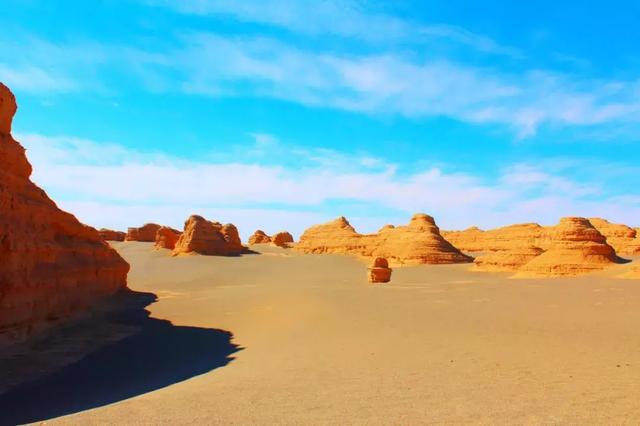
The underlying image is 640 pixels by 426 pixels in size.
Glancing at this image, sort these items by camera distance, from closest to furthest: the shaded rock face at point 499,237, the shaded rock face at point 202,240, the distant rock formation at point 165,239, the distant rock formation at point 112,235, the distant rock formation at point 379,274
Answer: the distant rock formation at point 379,274 → the shaded rock face at point 202,240 → the shaded rock face at point 499,237 → the distant rock formation at point 165,239 → the distant rock formation at point 112,235

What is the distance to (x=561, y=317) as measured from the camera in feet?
41.6

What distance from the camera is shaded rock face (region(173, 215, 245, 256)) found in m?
47.9

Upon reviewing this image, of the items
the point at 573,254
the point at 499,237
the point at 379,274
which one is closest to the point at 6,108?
the point at 379,274

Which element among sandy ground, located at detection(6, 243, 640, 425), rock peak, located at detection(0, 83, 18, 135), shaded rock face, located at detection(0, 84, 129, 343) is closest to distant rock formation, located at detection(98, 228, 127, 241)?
sandy ground, located at detection(6, 243, 640, 425)

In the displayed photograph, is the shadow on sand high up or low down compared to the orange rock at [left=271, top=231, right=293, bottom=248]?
down

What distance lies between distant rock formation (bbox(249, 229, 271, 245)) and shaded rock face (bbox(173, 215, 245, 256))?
22037mm

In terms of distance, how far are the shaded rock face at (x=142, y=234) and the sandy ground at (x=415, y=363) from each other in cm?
5070

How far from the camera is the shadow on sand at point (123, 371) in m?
6.62

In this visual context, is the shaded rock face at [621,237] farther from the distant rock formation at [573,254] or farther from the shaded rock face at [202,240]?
the shaded rock face at [202,240]

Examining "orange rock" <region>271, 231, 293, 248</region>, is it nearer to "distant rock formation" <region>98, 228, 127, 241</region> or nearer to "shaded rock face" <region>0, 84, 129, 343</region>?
"distant rock formation" <region>98, 228, 127, 241</region>

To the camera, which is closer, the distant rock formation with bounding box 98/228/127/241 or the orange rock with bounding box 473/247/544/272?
the orange rock with bounding box 473/247/544/272

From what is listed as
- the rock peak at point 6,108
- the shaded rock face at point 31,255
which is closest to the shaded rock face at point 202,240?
the shaded rock face at point 31,255

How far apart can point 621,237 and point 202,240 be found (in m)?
46.5

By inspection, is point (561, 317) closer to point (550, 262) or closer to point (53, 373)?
point (53, 373)
